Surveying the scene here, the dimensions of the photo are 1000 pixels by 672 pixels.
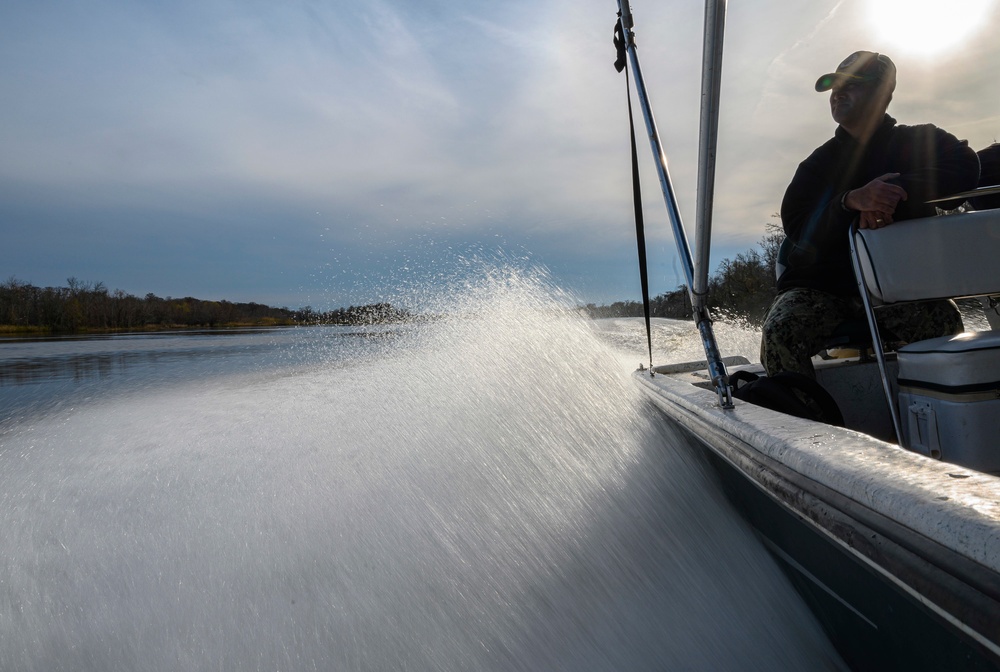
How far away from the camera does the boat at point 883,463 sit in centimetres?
71

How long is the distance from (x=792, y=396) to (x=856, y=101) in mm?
1421

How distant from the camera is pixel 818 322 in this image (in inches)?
92.7

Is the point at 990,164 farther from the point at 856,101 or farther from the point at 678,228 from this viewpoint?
the point at 678,228

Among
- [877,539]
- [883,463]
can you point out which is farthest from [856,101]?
[877,539]

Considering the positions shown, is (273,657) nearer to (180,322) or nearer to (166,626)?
(166,626)

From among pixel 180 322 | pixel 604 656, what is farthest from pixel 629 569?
pixel 180 322

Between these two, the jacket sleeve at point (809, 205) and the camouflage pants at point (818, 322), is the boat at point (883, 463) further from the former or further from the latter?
the jacket sleeve at point (809, 205)

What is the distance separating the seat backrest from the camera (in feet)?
5.65

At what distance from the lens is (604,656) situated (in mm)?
1568

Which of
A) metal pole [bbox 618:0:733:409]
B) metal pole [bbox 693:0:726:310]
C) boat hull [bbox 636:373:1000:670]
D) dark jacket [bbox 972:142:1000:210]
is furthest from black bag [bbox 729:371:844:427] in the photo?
dark jacket [bbox 972:142:1000:210]

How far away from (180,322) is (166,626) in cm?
4596

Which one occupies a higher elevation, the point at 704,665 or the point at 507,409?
the point at 507,409

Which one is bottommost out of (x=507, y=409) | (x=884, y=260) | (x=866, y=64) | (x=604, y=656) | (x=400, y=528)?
(x=604, y=656)

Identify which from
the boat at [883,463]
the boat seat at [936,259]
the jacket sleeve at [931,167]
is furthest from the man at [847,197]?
the boat seat at [936,259]
